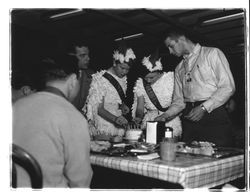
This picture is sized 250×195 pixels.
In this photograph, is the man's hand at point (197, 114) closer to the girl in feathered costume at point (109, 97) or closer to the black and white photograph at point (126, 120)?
the black and white photograph at point (126, 120)

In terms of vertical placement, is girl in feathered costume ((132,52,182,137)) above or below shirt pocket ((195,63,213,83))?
below

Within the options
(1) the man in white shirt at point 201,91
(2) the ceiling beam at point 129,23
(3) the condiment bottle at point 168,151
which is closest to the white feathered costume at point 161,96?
(1) the man in white shirt at point 201,91

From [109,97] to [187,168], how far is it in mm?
1720

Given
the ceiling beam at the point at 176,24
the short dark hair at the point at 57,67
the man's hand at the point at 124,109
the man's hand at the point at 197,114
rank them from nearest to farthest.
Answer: the short dark hair at the point at 57,67
the man's hand at the point at 197,114
the man's hand at the point at 124,109
the ceiling beam at the point at 176,24

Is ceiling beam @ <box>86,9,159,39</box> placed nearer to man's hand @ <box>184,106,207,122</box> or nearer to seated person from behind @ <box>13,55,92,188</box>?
man's hand @ <box>184,106,207,122</box>

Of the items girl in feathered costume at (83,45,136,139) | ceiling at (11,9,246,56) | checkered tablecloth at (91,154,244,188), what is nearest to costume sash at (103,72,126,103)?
girl in feathered costume at (83,45,136,139)

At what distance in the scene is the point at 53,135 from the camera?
127 centimetres

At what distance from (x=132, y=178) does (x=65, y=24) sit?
3.74m

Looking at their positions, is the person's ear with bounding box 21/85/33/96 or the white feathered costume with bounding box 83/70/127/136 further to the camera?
the white feathered costume with bounding box 83/70/127/136

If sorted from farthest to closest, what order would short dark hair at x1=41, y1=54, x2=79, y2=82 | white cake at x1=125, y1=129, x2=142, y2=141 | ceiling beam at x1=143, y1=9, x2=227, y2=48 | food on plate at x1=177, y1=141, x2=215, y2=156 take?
ceiling beam at x1=143, y1=9, x2=227, y2=48 → white cake at x1=125, y1=129, x2=142, y2=141 → food on plate at x1=177, y1=141, x2=215, y2=156 → short dark hair at x1=41, y1=54, x2=79, y2=82

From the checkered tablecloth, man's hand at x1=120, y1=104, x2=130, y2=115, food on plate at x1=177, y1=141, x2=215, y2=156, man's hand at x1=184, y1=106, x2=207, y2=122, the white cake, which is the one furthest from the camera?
man's hand at x1=120, y1=104, x2=130, y2=115

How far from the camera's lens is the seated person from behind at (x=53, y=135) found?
127 centimetres

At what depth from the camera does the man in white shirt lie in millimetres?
2242

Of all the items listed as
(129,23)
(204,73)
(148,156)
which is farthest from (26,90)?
(129,23)
